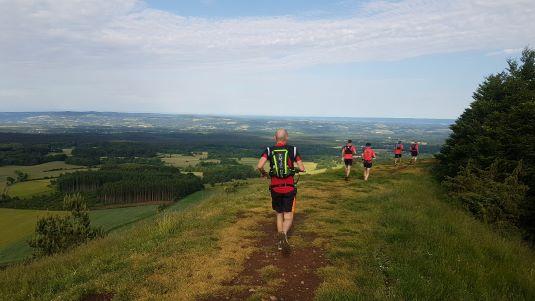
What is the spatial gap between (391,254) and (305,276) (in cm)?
237

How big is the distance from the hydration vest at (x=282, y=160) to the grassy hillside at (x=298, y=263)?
189 centimetres

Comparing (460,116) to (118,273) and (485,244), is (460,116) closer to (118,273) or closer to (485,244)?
(485,244)

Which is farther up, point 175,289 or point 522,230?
point 175,289

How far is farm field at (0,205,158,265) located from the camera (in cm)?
4048

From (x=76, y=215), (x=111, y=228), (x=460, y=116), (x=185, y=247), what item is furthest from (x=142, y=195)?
(x=185, y=247)

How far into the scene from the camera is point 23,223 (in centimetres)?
5319

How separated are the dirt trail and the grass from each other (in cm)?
8274

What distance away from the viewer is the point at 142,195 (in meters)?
76.1

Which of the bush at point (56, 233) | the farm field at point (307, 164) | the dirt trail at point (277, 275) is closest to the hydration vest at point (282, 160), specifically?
the dirt trail at point (277, 275)

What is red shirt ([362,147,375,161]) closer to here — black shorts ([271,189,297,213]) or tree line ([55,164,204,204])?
black shorts ([271,189,297,213])

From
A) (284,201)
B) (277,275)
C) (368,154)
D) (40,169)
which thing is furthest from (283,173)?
(40,169)

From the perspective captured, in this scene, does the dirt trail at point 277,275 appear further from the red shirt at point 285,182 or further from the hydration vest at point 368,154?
the hydration vest at point 368,154

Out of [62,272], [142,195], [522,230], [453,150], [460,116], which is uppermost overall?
[460,116]

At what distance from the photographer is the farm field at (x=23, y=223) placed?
40.5 meters
